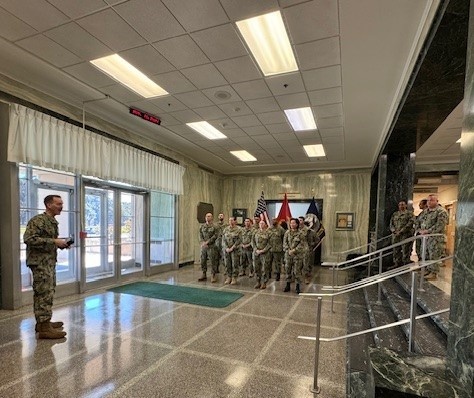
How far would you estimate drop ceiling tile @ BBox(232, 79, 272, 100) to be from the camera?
378 cm

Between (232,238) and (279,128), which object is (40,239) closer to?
(232,238)

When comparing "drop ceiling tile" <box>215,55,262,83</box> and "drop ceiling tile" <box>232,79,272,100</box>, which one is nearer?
"drop ceiling tile" <box>215,55,262,83</box>

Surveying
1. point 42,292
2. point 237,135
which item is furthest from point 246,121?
point 42,292

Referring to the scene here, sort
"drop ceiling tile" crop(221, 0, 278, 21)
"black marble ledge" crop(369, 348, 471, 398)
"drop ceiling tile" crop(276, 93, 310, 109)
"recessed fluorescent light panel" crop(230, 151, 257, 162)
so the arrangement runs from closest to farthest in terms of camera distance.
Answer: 1. "black marble ledge" crop(369, 348, 471, 398)
2. "drop ceiling tile" crop(221, 0, 278, 21)
3. "drop ceiling tile" crop(276, 93, 310, 109)
4. "recessed fluorescent light panel" crop(230, 151, 257, 162)

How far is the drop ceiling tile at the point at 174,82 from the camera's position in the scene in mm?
3623

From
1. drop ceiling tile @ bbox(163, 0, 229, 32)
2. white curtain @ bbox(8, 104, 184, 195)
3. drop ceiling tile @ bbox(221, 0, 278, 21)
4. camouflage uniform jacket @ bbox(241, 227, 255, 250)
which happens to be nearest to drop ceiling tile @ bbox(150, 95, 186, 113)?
white curtain @ bbox(8, 104, 184, 195)

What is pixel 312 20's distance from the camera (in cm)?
254

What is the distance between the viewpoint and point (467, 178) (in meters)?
1.51

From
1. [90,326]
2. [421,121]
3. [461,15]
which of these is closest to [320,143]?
[421,121]

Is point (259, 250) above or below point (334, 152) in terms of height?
below

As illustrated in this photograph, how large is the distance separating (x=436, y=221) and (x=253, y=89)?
3.87 meters

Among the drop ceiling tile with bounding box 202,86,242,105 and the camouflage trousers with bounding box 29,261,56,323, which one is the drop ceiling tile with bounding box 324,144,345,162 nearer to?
the drop ceiling tile with bounding box 202,86,242,105

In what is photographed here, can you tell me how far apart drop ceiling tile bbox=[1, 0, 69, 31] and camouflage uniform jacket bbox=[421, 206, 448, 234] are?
19.4 ft

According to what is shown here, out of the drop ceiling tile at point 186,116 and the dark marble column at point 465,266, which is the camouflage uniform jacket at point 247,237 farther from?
the dark marble column at point 465,266
